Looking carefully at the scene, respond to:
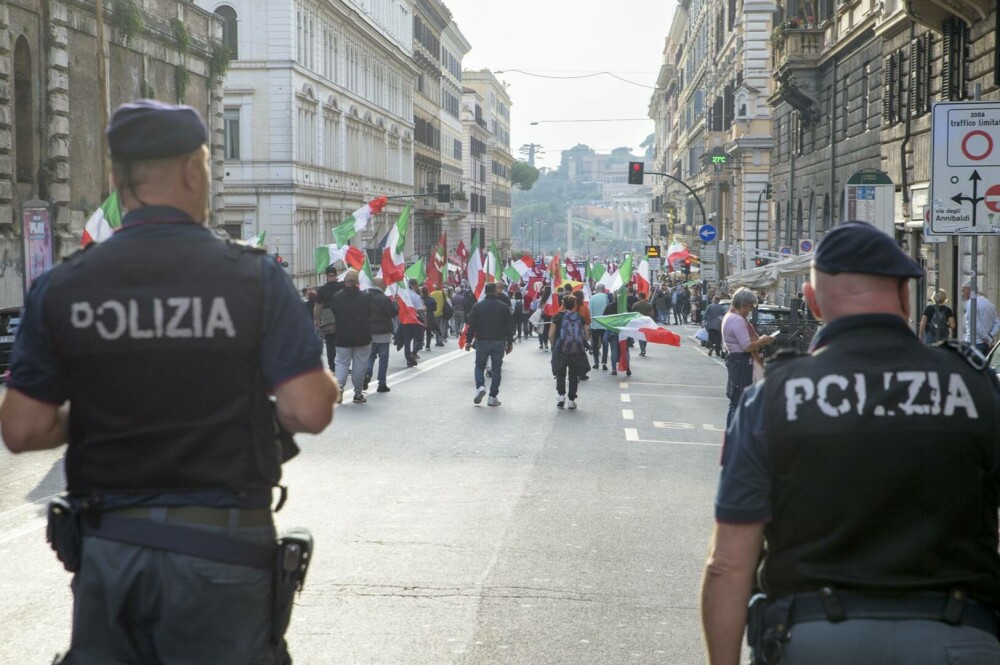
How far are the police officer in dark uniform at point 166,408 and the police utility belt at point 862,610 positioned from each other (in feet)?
3.63

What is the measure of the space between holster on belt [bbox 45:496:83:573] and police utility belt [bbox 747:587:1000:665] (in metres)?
1.56

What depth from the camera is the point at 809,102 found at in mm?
39031

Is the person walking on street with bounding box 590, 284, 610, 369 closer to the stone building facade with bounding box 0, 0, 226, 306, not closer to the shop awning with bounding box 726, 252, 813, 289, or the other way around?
the shop awning with bounding box 726, 252, 813, 289

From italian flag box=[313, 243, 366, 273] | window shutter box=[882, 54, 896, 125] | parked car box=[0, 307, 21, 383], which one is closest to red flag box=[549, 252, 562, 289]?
italian flag box=[313, 243, 366, 273]

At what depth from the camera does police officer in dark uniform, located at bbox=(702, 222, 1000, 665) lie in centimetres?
313

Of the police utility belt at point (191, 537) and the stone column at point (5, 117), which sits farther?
the stone column at point (5, 117)

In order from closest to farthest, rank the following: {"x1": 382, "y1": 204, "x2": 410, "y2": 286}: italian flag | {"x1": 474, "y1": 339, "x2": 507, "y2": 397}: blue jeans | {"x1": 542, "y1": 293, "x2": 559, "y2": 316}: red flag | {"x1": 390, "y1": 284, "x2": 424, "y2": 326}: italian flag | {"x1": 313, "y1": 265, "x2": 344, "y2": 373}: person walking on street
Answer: {"x1": 474, "y1": 339, "x2": 507, "y2": 397}: blue jeans < {"x1": 313, "y1": 265, "x2": 344, "y2": 373}: person walking on street < {"x1": 390, "y1": 284, "x2": 424, "y2": 326}: italian flag < {"x1": 382, "y1": 204, "x2": 410, "y2": 286}: italian flag < {"x1": 542, "y1": 293, "x2": 559, "y2": 316}: red flag

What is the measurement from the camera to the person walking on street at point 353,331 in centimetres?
1888

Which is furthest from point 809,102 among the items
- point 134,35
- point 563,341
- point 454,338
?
point 563,341

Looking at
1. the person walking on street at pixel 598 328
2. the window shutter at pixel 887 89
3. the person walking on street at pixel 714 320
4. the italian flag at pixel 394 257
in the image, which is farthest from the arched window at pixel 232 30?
the person walking on street at pixel 598 328

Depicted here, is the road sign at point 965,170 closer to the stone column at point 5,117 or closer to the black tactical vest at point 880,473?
the black tactical vest at point 880,473

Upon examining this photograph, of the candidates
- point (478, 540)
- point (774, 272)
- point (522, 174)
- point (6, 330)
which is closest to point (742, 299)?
point (478, 540)

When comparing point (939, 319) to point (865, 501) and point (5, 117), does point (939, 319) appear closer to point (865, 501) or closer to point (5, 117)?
point (5, 117)

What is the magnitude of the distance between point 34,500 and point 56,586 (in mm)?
3178
